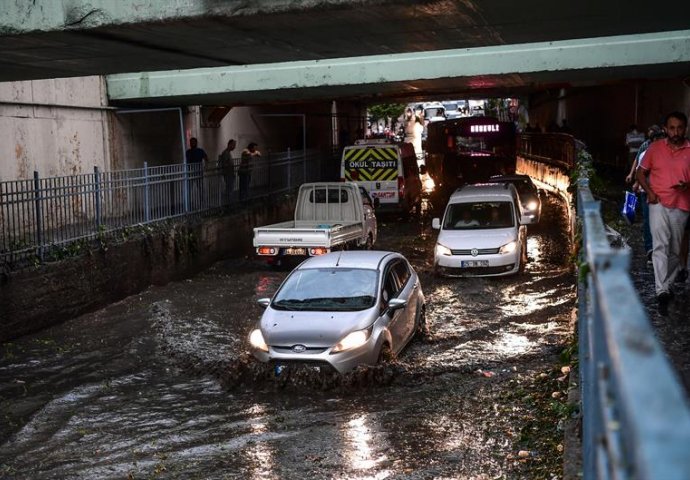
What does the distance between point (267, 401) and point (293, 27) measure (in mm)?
4033

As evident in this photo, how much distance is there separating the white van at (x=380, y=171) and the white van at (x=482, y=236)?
6.97m

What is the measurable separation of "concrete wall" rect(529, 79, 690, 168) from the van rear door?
26.1ft

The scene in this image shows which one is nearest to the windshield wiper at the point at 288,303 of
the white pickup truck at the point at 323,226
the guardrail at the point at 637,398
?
the white pickup truck at the point at 323,226

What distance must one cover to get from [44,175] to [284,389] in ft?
37.4

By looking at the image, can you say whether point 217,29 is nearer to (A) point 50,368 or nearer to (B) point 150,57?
(B) point 150,57

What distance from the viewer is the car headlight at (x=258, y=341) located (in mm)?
9938

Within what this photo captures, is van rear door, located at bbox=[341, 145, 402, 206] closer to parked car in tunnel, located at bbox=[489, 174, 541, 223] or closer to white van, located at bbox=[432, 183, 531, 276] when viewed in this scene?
parked car in tunnel, located at bbox=[489, 174, 541, 223]

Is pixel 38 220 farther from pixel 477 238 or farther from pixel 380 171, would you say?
pixel 380 171

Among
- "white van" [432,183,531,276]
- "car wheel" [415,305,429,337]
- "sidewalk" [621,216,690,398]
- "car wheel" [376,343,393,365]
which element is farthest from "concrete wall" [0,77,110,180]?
"sidewalk" [621,216,690,398]

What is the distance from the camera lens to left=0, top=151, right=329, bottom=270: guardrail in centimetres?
1341

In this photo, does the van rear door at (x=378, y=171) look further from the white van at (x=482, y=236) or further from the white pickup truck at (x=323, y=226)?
the white van at (x=482, y=236)

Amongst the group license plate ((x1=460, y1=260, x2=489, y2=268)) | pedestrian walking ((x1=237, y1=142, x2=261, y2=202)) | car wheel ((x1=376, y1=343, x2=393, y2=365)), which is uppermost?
pedestrian walking ((x1=237, y1=142, x2=261, y2=202))

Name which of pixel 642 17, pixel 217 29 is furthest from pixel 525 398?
pixel 217 29

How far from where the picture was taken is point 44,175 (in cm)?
1877
